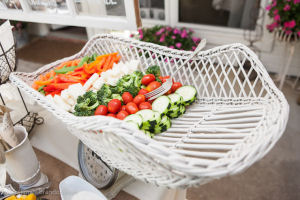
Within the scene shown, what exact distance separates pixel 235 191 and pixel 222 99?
897 mm

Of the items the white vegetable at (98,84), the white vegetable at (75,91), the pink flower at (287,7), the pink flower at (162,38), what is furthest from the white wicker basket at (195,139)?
the pink flower at (162,38)

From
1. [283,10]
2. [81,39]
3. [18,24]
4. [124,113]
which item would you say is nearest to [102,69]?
[124,113]

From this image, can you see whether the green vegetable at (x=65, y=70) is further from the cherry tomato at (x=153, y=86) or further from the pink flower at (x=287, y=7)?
the pink flower at (x=287, y=7)

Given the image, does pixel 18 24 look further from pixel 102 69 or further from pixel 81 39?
pixel 102 69

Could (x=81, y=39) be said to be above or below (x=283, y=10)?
below

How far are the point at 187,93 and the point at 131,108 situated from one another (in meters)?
0.24

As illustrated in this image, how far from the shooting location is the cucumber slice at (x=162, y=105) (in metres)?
0.84

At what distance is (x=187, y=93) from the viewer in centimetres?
95

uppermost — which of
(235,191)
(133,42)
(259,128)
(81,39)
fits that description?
(133,42)

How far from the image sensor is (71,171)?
0.98m

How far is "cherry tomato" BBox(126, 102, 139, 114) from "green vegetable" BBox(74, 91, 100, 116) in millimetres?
122

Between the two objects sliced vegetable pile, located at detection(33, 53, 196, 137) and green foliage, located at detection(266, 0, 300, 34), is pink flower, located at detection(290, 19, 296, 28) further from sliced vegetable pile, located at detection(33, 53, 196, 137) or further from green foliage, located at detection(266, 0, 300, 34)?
sliced vegetable pile, located at detection(33, 53, 196, 137)

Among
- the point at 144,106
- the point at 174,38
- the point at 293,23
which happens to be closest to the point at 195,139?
the point at 144,106

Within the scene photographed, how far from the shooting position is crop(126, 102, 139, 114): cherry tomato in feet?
2.82
